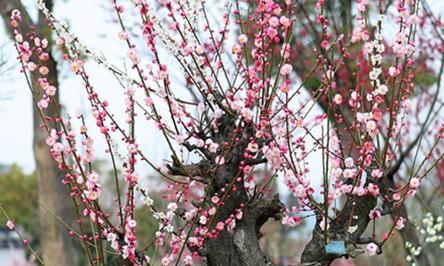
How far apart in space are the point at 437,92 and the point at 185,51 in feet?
14.8

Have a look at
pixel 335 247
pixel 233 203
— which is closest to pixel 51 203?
pixel 233 203

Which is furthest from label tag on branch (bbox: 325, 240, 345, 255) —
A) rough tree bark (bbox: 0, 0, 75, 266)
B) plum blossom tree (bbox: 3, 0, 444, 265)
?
rough tree bark (bbox: 0, 0, 75, 266)

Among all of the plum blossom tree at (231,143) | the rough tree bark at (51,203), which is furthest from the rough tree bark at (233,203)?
the rough tree bark at (51,203)

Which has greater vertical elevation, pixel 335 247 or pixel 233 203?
pixel 233 203

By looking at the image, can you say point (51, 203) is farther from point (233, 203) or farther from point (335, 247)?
point (335, 247)

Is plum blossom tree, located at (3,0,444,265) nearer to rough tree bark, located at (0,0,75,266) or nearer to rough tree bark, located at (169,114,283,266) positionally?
rough tree bark, located at (169,114,283,266)

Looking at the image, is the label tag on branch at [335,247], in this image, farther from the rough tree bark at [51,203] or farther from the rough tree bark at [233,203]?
the rough tree bark at [51,203]

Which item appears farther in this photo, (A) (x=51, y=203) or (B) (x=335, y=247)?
(A) (x=51, y=203)

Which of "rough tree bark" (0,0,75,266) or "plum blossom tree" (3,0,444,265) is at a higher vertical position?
"rough tree bark" (0,0,75,266)

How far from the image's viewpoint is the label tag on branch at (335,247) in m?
3.66

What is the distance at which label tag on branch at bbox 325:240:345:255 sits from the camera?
3664 mm

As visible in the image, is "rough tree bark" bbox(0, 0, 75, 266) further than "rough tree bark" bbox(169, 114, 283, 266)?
Yes

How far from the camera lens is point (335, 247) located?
3672 millimetres

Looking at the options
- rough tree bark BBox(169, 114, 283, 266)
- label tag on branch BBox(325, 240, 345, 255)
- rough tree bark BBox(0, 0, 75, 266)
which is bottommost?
label tag on branch BBox(325, 240, 345, 255)
